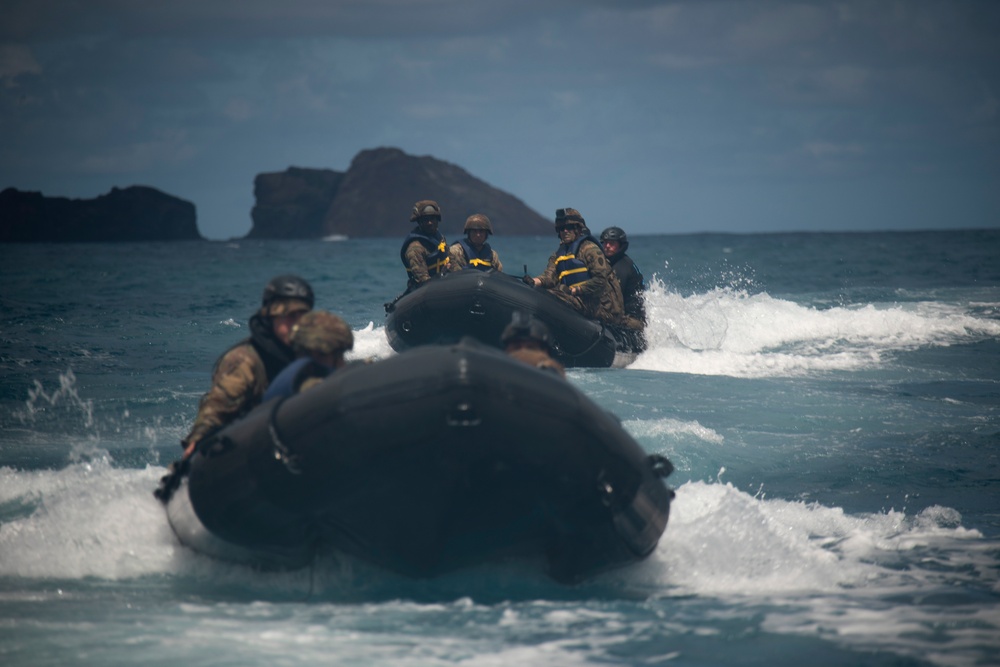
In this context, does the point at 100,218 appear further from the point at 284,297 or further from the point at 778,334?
the point at 284,297

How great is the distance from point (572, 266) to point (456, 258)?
1.30 m

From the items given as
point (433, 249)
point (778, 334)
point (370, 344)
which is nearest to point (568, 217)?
point (433, 249)

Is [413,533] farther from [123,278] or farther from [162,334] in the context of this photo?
[123,278]

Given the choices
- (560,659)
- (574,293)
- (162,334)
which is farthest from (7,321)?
(560,659)

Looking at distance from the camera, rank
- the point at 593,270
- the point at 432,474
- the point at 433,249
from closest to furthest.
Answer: the point at 432,474 → the point at 593,270 → the point at 433,249

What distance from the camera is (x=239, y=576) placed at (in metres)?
5.05

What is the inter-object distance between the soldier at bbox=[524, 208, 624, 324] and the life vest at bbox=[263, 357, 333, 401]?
252 inches

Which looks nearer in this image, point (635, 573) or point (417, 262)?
point (635, 573)

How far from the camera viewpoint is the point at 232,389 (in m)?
5.10

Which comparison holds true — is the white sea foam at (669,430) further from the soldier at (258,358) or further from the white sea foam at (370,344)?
the white sea foam at (370,344)

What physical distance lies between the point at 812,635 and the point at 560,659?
1131mm

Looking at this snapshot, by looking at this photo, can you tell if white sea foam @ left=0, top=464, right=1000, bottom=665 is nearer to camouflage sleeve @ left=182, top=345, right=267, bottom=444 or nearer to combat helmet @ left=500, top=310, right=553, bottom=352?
camouflage sleeve @ left=182, top=345, right=267, bottom=444

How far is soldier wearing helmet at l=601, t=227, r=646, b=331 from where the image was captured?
11.6 m

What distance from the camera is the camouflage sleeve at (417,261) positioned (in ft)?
38.3
